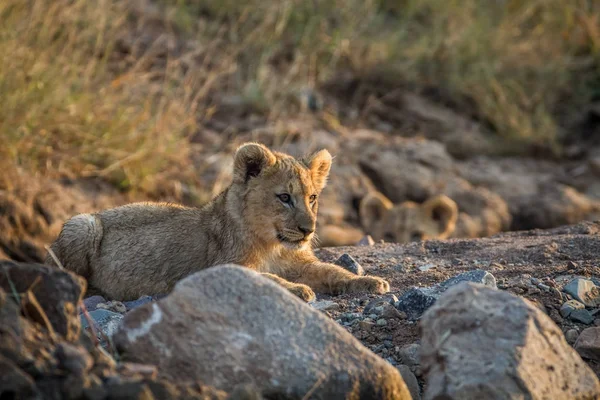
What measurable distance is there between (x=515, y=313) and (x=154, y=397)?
1.49 metres

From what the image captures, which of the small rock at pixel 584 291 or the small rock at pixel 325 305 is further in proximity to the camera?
the small rock at pixel 325 305

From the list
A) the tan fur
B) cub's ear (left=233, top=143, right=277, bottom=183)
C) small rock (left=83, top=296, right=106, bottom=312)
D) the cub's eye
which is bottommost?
the tan fur

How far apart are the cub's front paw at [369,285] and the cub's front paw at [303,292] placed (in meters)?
0.33

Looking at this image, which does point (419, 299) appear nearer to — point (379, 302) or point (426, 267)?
point (379, 302)

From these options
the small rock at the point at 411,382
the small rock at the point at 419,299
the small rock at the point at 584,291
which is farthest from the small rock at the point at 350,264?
the small rock at the point at 411,382

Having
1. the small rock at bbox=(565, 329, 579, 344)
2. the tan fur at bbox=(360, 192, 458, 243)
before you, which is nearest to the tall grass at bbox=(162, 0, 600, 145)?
the tan fur at bbox=(360, 192, 458, 243)

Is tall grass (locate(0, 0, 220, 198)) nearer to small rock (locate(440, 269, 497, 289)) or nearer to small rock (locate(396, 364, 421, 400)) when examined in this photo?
small rock (locate(440, 269, 497, 289))

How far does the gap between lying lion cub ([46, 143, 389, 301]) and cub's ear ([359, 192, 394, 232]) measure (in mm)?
4088

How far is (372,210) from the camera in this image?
11.1 metres

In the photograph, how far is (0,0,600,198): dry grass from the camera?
Result: 10.1 metres

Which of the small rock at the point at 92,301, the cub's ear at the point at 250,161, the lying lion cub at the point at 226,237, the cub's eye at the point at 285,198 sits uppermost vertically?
the cub's ear at the point at 250,161

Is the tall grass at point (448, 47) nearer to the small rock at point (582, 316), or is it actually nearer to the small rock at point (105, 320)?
the small rock at point (105, 320)

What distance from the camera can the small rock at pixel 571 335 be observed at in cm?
496

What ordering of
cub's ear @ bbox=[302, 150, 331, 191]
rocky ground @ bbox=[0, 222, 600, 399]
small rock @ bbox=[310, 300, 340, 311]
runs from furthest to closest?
cub's ear @ bbox=[302, 150, 331, 191] < small rock @ bbox=[310, 300, 340, 311] < rocky ground @ bbox=[0, 222, 600, 399]
